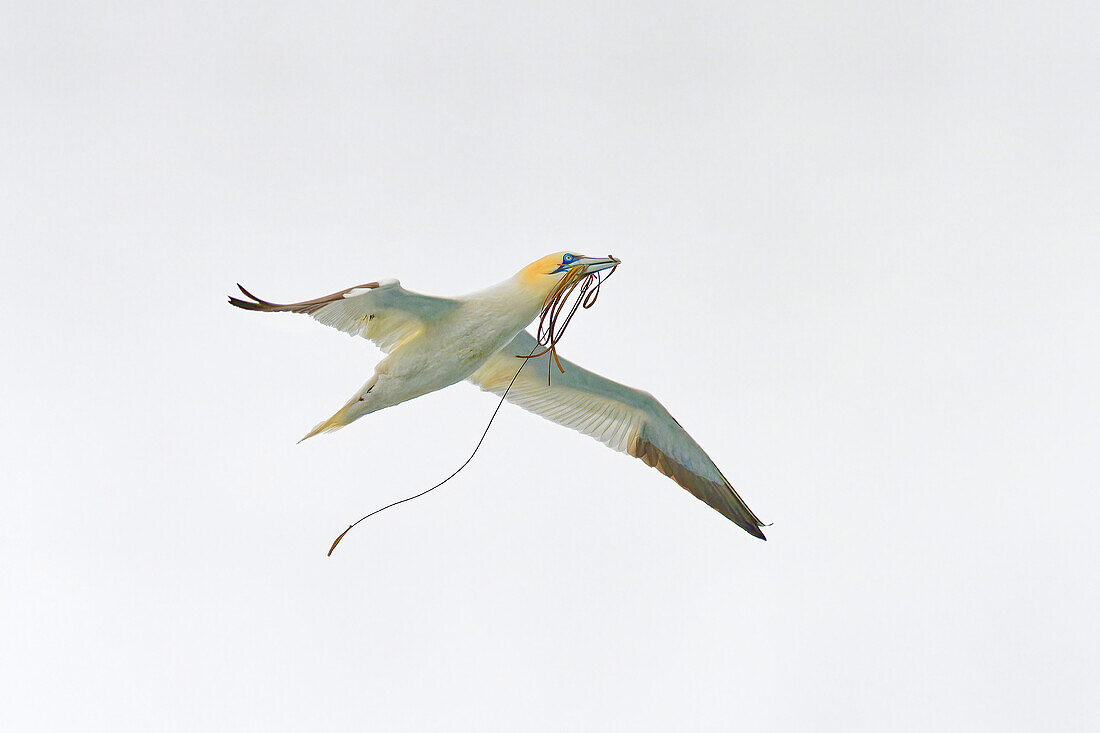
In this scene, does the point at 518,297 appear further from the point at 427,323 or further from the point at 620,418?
the point at 620,418

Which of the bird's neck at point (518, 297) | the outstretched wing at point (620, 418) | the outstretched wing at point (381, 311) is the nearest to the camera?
the outstretched wing at point (381, 311)

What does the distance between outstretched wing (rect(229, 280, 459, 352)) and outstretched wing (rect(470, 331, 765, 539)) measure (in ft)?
8.36

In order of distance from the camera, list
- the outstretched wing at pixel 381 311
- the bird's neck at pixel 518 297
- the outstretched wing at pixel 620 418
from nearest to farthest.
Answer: the outstretched wing at pixel 381 311
the bird's neck at pixel 518 297
the outstretched wing at pixel 620 418

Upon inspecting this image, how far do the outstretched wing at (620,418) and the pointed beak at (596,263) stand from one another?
3076mm

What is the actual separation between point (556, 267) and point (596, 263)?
0.46m

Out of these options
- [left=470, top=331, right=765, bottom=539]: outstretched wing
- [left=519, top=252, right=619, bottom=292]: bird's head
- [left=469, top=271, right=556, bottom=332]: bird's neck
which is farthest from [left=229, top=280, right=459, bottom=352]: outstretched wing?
[left=470, top=331, right=765, bottom=539]: outstretched wing

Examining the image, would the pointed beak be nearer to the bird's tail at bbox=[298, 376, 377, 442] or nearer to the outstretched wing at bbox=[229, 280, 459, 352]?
the outstretched wing at bbox=[229, 280, 459, 352]

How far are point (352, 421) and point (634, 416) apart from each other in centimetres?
426

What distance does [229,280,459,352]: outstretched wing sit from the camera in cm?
1353

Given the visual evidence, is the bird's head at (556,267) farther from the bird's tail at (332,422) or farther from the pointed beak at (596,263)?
the bird's tail at (332,422)

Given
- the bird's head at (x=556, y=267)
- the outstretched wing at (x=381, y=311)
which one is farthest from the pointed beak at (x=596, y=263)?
the outstretched wing at (x=381, y=311)

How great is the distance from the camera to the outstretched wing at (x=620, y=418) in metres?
17.0

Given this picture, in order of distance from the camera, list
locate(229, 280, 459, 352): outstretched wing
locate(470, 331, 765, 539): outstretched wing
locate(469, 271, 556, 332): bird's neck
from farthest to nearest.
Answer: locate(470, 331, 765, 539): outstretched wing, locate(469, 271, 556, 332): bird's neck, locate(229, 280, 459, 352): outstretched wing

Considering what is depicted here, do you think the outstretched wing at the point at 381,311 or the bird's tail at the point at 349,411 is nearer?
the outstretched wing at the point at 381,311
